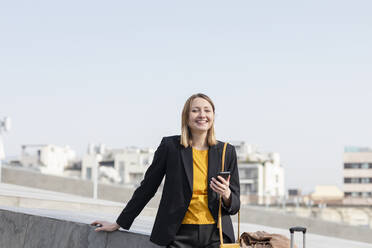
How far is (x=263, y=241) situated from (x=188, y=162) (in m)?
0.78

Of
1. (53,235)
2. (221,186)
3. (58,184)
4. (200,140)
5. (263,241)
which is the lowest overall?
(58,184)

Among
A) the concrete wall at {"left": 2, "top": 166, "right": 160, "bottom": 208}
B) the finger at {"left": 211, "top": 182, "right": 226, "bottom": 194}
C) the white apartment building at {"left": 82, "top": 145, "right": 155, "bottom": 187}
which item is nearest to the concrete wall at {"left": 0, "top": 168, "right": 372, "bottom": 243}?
the concrete wall at {"left": 2, "top": 166, "right": 160, "bottom": 208}

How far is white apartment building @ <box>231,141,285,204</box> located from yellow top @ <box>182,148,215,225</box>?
11250 centimetres

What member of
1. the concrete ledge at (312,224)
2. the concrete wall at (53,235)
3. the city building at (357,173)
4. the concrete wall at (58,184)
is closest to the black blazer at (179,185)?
the concrete wall at (53,235)

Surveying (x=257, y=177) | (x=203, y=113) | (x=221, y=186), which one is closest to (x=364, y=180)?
(x=257, y=177)

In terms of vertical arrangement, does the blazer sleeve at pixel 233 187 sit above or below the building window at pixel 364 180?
above

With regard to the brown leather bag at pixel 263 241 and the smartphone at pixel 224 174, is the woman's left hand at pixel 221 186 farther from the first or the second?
the brown leather bag at pixel 263 241

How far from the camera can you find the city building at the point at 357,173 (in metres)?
131

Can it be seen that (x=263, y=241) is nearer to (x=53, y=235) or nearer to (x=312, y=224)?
(x=53, y=235)

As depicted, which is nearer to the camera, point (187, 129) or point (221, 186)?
point (221, 186)

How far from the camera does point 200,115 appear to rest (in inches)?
157

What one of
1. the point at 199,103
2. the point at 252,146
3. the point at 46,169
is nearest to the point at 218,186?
the point at 199,103

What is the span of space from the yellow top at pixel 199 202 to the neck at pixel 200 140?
0.12 metres

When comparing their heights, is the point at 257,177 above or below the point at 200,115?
below
